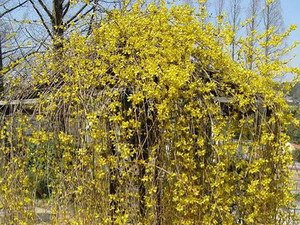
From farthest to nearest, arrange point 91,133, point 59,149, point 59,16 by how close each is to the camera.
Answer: point 59,16, point 59,149, point 91,133

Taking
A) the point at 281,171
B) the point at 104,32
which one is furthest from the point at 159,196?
the point at 104,32

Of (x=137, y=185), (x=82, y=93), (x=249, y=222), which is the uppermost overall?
(x=82, y=93)

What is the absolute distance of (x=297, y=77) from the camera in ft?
8.40

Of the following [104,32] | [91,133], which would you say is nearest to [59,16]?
[104,32]

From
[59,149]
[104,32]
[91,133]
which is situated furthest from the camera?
[104,32]

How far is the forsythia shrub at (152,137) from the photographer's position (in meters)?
2.20

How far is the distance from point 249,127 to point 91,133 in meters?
0.69

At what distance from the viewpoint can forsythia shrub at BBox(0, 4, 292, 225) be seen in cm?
220

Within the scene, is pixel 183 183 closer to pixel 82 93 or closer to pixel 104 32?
pixel 82 93

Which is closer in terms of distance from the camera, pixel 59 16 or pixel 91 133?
pixel 91 133

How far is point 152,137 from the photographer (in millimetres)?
2275

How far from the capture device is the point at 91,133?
2.16 metres

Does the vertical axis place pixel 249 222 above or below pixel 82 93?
below

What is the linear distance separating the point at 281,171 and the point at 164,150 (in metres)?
0.57
